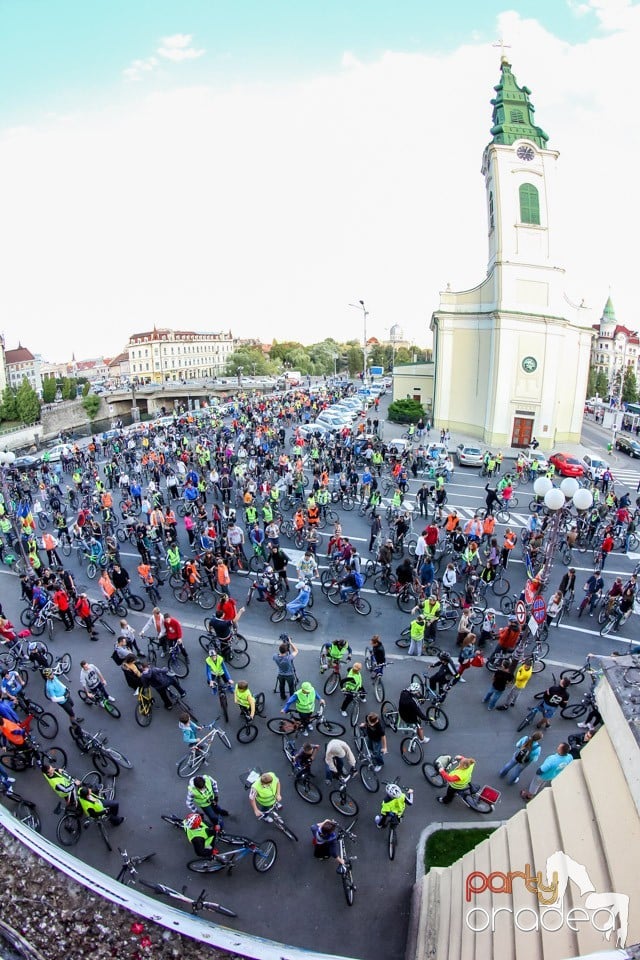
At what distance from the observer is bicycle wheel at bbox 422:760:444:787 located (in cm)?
838

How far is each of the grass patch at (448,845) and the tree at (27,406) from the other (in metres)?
80.8

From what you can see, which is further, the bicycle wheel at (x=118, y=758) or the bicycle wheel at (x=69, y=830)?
the bicycle wheel at (x=118, y=758)

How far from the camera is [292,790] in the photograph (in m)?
8.35

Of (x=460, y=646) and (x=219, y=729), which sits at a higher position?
(x=460, y=646)

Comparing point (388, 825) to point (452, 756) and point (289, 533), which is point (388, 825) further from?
point (289, 533)

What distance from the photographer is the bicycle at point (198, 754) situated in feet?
28.0

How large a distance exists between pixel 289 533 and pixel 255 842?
471 inches

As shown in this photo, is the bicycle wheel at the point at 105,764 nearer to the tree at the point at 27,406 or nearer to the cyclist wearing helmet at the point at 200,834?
the cyclist wearing helmet at the point at 200,834

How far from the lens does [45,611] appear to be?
12727 mm

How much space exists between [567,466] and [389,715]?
22.5 metres

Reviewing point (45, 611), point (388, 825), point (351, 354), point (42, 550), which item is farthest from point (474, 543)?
point (351, 354)

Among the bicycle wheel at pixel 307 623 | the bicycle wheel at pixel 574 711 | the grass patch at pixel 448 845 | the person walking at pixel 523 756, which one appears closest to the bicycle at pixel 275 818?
the grass patch at pixel 448 845

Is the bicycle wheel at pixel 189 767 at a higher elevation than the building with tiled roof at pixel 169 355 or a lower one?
lower

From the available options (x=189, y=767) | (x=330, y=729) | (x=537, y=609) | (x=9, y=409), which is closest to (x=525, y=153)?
(x=537, y=609)
